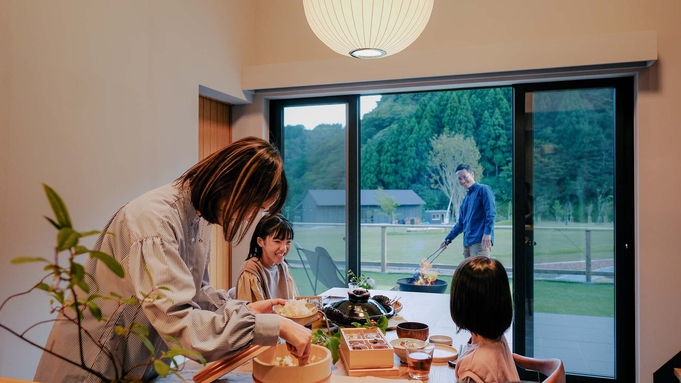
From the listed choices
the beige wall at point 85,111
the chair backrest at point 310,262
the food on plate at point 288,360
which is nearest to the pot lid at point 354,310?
the food on plate at point 288,360

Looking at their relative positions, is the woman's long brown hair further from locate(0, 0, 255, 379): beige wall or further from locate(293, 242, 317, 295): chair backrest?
locate(293, 242, 317, 295): chair backrest

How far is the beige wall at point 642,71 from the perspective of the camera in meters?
2.91

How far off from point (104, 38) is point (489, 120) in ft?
20.0

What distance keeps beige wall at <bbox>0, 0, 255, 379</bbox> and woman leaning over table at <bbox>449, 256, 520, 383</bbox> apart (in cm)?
175

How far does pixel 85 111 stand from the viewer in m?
2.30

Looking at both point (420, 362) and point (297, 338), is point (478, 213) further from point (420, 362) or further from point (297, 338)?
point (297, 338)

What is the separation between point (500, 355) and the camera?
1.43 meters

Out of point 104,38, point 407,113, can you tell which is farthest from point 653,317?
point 407,113

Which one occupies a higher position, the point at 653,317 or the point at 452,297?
the point at 452,297

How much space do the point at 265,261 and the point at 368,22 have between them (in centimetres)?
131

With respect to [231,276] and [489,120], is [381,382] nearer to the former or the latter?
[231,276]

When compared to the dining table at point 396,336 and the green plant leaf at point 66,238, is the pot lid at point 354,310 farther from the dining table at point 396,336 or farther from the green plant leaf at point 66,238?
the green plant leaf at point 66,238

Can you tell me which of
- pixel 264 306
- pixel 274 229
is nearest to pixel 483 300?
pixel 264 306

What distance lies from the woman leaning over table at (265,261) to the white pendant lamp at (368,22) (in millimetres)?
939
